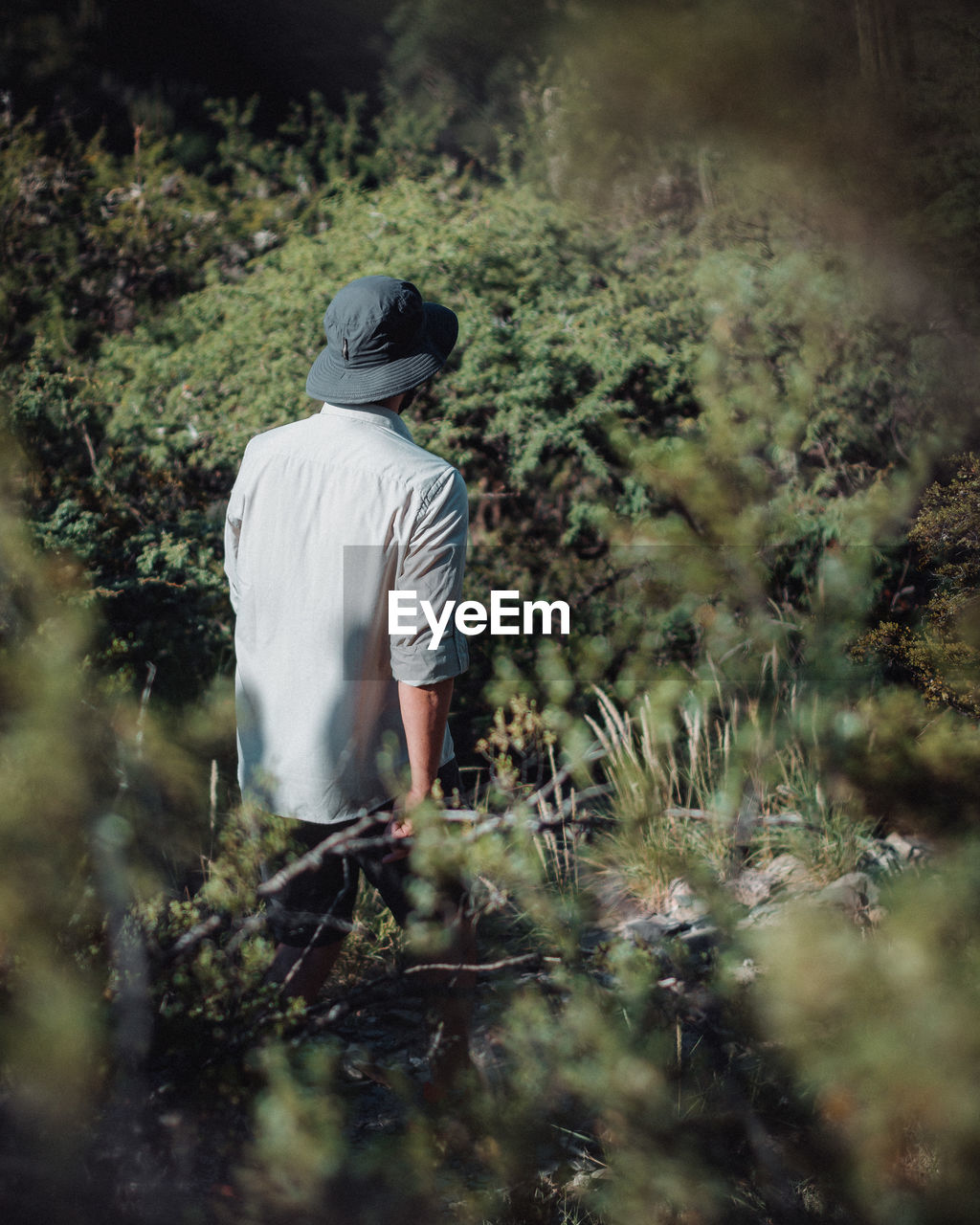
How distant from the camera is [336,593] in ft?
5.86

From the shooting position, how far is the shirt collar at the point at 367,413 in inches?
71.7

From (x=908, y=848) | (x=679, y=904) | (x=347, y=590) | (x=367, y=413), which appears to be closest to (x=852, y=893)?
(x=908, y=848)

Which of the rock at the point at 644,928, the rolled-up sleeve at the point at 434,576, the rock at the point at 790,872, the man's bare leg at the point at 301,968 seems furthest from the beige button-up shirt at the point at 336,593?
the rock at the point at 790,872

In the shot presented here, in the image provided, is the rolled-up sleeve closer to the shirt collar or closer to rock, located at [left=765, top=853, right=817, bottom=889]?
the shirt collar

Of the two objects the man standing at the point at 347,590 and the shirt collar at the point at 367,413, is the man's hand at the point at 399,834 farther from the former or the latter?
the shirt collar at the point at 367,413

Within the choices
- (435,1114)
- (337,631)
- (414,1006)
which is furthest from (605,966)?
(337,631)

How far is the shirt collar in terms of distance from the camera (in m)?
1.82

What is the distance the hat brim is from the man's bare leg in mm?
1134

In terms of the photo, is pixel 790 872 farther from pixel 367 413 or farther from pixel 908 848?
pixel 367 413

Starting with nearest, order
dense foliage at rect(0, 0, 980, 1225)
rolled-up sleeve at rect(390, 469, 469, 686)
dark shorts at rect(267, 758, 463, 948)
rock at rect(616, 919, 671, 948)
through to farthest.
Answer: dense foliage at rect(0, 0, 980, 1225) → rolled-up sleeve at rect(390, 469, 469, 686) → dark shorts at rect(267, 758, 463, 948) → rock at rect(616, 919, 671, 948)

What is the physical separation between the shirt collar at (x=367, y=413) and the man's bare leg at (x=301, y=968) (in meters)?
1.09

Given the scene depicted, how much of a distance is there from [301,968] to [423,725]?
0.63 metres

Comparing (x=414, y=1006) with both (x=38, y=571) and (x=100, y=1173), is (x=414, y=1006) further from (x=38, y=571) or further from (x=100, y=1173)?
(x=38, y=571)

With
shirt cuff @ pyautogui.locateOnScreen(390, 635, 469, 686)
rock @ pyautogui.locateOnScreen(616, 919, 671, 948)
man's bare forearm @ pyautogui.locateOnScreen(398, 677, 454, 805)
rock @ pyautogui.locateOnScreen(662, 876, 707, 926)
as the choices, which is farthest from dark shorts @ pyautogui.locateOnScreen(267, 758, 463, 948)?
rock @ pyautogui.locateOnScreen(662, 876, 707, 926)
